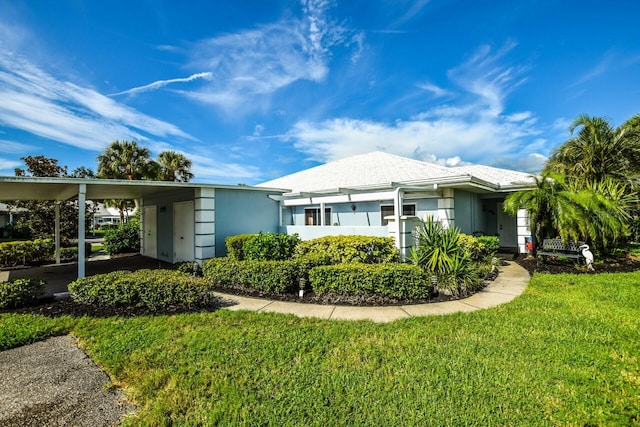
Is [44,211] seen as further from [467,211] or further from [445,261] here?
[467,211]

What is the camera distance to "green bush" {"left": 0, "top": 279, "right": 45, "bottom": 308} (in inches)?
225

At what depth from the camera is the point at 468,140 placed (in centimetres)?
1511

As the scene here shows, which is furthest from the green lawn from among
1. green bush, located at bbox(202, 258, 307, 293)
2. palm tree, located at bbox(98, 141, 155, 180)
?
palm tree, located at bbox(98, 141, 155, 180)

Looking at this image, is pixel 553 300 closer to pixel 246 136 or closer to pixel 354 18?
pixel 354 18

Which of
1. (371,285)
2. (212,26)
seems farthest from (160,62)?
(371,285)

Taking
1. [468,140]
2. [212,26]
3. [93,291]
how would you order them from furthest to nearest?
1. [468,140]
2. [212,26]
3. [93,291]

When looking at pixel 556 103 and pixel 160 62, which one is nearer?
pixel 160 62

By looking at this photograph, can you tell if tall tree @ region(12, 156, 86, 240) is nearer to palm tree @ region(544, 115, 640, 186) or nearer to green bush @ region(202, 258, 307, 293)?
green bush @ region(202, 258, 307, 293)

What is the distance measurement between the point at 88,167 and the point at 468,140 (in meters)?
23.1

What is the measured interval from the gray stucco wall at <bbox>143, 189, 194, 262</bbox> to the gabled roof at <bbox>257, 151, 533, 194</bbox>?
4963 mm

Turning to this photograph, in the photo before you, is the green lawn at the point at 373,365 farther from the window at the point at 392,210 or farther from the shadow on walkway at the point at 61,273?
the window at the point at 392,210

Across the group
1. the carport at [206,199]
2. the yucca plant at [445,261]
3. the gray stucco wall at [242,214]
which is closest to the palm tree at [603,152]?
the yucca plant at [445,261]

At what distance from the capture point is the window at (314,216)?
42.6 feet

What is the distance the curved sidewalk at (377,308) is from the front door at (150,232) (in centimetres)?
814
